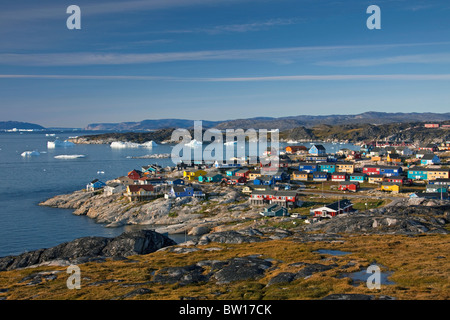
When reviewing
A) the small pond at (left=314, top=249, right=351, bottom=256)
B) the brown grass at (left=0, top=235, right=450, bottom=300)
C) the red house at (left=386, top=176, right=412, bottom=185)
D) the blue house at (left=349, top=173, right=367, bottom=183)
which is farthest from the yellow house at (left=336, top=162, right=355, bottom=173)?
the small pond at (left=314, top=249, right=351, bottom=256)

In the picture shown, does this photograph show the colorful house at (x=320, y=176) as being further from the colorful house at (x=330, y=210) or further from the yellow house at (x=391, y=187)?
the colorful house at (x=330, y=210)

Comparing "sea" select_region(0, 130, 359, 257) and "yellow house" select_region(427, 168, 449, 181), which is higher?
"yellow house" select_region(427, 168, 449, 181)

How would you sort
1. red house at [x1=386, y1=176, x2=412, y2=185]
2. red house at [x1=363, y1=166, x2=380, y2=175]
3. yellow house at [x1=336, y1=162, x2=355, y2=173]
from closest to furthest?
1. red house at [x1=386, y1=176, x2=412, y2=185]
2. red house at [x1=363, y1=166, x2=380, y2=175]
3. yellow house at [x1=336, y1=162, x2=355, y2=173]

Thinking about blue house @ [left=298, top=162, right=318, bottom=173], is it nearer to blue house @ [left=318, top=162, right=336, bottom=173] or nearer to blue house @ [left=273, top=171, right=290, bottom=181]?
blue house @ [left=318, top=162, right=336, bottom=173]

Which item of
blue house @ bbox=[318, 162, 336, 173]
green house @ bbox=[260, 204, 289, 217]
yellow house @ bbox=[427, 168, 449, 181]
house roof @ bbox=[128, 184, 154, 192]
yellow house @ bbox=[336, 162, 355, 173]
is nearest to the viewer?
green house @ bbox=[260, 204, 289, 217]

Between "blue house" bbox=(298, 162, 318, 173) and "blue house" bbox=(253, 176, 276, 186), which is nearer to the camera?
"blue house" bbox=(253, 176, 276, 186)
